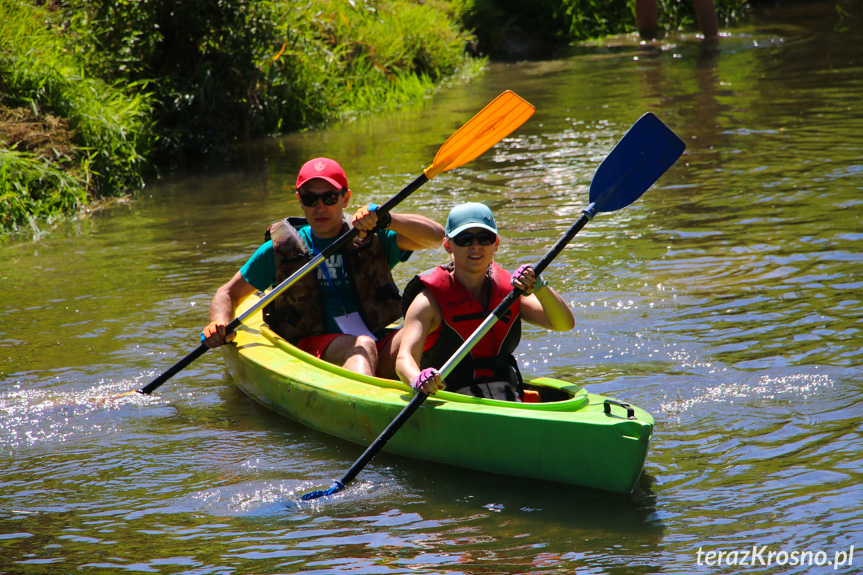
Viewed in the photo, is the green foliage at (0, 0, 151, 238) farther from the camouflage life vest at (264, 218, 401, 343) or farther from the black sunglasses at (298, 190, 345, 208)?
the black sunglasses at (298, 190, 345, 208)

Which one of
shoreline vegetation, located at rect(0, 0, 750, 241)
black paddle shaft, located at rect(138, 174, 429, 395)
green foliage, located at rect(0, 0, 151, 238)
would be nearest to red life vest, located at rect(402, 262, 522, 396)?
black paddle shaft, located at rect(138, 174, 429, 395)

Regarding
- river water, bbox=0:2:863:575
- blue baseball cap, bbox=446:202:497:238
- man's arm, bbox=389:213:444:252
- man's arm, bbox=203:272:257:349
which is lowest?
river water, bbox=0:2:863:575

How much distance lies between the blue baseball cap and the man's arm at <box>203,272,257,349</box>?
142 centimetres

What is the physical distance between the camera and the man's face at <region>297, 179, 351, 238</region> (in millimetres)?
4305

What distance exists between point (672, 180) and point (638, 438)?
510 cm

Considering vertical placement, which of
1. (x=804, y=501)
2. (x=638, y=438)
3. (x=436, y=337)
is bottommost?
(x=804, y=501)

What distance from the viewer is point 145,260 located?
7.03 metres

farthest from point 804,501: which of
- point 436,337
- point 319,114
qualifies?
point 319,114

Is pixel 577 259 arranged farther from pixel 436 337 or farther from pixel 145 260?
pixel 145 260

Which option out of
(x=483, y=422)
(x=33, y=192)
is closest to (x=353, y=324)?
(x=483, y=422)

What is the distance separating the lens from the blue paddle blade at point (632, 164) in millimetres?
4059

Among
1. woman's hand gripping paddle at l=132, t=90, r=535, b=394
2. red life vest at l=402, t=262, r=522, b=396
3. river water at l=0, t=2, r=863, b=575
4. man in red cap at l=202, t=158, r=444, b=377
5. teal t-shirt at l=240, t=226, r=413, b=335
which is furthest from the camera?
woman's hand gripping paddle at l=132, t=90, r=535, b=394
